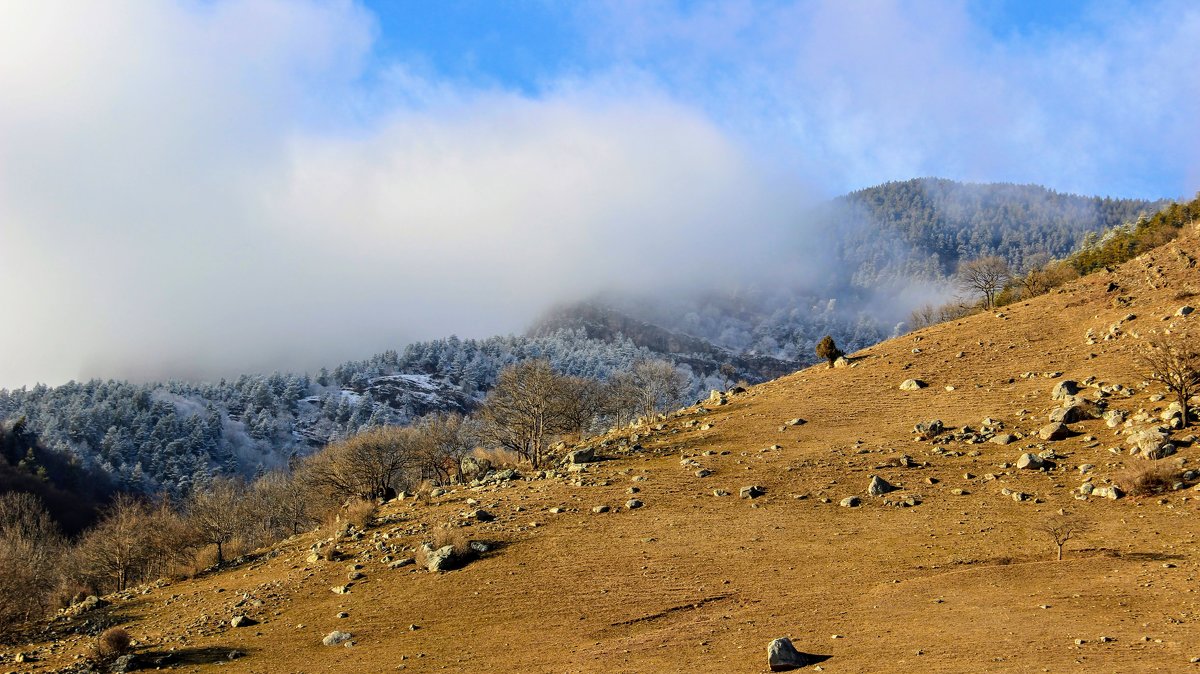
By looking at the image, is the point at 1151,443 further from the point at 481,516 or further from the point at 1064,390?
the point at 481,516

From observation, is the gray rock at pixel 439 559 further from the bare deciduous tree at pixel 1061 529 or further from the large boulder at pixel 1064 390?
the large boulder at pixel 1064 390

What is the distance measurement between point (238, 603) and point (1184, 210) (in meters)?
83.2

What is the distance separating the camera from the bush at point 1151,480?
24.2 m

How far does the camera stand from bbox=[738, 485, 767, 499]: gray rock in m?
30.9

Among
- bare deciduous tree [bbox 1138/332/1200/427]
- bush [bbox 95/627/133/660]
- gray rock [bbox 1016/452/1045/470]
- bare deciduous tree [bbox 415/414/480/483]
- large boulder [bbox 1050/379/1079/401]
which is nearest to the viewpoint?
bush [bbox 95/627/133/660]

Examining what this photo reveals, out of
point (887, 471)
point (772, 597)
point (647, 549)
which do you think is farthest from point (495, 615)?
point (887, 471)

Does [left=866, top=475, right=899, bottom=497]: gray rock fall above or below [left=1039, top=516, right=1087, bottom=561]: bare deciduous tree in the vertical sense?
above

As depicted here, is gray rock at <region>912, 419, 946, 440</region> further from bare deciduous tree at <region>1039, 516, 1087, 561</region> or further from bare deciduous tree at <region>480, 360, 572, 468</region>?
bare deciduous tree at <region>480, 360, 572, 468</region>

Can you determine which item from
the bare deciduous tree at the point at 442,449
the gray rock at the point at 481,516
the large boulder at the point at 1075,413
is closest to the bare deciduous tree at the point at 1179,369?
the large boulder at the point at 1075,413

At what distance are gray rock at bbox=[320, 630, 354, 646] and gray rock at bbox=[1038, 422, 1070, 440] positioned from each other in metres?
30.3

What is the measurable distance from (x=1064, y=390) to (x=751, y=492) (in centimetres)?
1900

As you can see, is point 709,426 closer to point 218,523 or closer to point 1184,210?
point 218,523

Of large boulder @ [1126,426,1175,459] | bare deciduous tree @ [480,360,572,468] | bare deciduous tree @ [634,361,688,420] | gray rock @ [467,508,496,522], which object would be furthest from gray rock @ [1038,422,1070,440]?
bare deciduous tree @ [634,361,688,420]

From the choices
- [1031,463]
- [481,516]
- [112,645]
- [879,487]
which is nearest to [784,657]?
[879,487]
